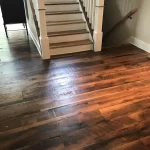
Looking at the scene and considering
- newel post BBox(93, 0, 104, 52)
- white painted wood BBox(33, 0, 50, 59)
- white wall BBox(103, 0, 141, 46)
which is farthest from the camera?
white wall BBox(103, 0, 141, 46)

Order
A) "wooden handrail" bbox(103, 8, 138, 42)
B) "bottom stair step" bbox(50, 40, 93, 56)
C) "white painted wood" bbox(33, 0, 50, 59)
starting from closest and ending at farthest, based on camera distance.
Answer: "white painted wood" bbox(33, 0, 50, 59) → "bottom stair step" bbox(50, 40, 93, 56) → "wooden handrail" bbox(103, 8, 138, 42)

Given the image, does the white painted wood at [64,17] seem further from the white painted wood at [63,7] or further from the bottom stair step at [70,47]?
the bottom stair step at [70,47]

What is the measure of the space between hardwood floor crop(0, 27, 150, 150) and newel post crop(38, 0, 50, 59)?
0.56 feet

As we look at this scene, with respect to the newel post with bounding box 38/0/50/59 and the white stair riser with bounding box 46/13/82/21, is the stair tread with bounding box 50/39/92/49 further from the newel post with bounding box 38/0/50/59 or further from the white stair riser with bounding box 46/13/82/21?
the white stair riser with bounding box 46/13/82/21

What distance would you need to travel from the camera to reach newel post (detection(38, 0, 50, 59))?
265cm

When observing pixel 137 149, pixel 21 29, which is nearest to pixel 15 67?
pixel 137 149

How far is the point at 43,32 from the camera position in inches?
113

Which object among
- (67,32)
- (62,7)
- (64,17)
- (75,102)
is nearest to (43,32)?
(67,32)

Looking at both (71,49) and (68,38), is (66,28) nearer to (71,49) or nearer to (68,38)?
(68,38)

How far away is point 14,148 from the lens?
1.44 m

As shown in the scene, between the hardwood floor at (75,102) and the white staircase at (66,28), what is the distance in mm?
258

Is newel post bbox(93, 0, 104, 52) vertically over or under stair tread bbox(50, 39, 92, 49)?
over

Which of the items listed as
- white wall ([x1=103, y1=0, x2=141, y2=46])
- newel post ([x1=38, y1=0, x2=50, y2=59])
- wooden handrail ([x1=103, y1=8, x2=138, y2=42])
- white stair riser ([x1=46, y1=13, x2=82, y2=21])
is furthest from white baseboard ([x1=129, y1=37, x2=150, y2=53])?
newel post ([x1=38, y1=0, x2=50, y2=59])

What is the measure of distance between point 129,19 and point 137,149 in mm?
3084
